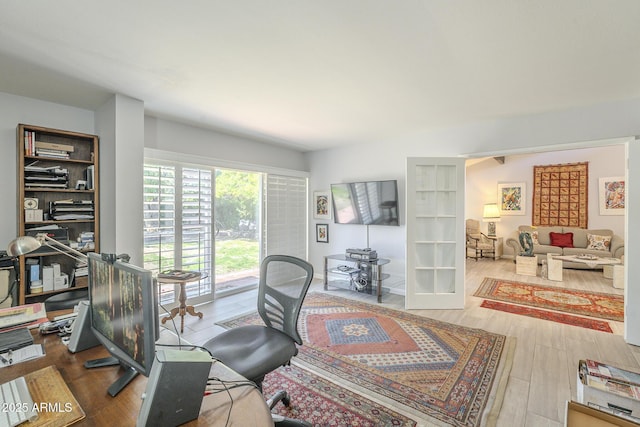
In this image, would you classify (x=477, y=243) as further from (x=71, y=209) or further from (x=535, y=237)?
(x=71, y=209)

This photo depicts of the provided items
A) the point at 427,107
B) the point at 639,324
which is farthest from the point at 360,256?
the point at 639,324

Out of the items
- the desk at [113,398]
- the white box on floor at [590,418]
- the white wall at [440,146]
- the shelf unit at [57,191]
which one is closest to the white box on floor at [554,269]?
the white wall at [440,146]

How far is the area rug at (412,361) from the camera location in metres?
1.93

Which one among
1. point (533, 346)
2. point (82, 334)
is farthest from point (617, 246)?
point (82, 334)

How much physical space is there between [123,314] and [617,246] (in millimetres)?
8196

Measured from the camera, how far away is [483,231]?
8.05 meters

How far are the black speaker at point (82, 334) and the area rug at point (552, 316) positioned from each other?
13.6ft

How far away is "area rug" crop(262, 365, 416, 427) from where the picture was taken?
1779 millimetres

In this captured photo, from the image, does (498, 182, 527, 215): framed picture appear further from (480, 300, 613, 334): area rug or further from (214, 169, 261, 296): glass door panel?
(214, 169, 261, 296): glass door panel

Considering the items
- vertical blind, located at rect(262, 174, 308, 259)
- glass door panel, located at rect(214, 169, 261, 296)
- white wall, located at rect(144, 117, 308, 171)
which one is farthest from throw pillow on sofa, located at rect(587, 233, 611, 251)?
glass door panel, located at rect(214, 169, 261, 296)

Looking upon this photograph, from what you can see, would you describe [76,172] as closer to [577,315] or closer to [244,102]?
[244,102]

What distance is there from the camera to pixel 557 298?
164 inches

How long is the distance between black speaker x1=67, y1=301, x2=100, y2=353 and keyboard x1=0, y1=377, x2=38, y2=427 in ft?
0.81

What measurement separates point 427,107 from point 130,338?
127 inches
